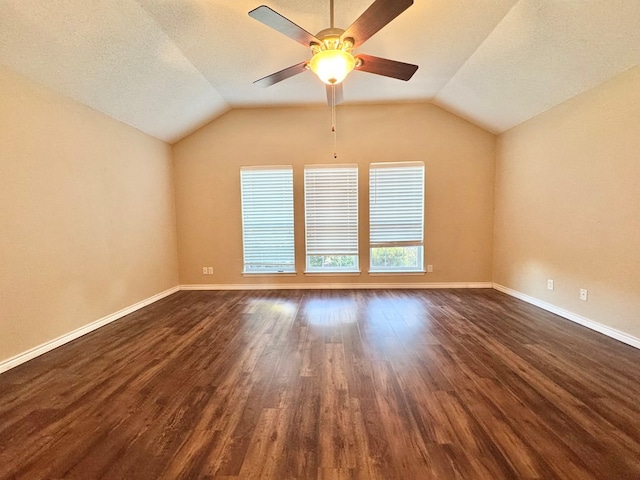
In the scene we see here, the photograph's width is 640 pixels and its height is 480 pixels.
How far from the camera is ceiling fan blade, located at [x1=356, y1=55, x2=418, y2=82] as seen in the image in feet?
7.71

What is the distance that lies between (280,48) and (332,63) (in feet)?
4.60

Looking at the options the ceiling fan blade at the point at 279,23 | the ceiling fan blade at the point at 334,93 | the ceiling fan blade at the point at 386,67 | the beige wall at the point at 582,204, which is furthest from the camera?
the ceiling fan blade at the point at 334,93

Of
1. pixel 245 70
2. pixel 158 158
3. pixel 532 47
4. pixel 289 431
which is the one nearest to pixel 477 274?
pixel 532 47

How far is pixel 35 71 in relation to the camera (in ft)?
8.63

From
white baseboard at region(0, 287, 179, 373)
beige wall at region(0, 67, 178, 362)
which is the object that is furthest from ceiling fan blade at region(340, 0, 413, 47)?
white baseboard at region(0, 287, 179, 373)

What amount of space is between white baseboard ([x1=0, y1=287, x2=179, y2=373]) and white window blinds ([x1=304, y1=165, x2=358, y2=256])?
2.75m

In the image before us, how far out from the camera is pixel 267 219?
5070 mm

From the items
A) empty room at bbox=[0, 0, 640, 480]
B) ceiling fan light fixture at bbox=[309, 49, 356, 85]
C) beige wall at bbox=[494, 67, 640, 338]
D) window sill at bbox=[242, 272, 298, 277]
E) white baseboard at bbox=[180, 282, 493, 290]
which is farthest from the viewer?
window sill at bbox=[242, 272, 298, 277]

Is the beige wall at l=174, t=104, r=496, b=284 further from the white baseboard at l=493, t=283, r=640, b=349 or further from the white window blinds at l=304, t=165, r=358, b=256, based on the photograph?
the white baseboard at l=493, t=283, r=640, b=349

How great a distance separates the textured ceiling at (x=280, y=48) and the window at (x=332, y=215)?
1.40m

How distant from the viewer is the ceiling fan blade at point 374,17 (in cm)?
175

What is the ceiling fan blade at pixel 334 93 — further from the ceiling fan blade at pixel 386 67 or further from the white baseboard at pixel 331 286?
the white baseboard at pixel 331 286

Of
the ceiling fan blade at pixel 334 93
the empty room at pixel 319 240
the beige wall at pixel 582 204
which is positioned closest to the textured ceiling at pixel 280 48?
the empty room at pixel 319 240

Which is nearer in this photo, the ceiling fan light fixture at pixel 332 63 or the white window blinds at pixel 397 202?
the ceiling fan light fixture at pixel 332 63
